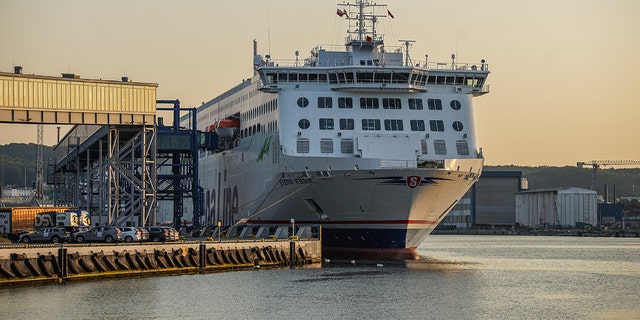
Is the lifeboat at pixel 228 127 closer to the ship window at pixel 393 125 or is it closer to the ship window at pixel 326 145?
the ship window at pixel 326 145

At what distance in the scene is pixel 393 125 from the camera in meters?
68.3

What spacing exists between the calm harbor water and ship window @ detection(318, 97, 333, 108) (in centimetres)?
973

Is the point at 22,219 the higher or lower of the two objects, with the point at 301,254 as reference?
higher

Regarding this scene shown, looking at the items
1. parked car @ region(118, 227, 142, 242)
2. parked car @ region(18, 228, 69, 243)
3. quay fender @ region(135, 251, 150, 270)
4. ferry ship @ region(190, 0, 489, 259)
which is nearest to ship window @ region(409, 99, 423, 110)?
ferry ship @ region(190, 0, 489, 259)

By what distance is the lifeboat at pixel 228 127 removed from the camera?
8431cm

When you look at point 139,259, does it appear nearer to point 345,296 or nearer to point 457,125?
point 345,296

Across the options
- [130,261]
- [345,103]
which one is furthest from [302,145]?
[130,261]

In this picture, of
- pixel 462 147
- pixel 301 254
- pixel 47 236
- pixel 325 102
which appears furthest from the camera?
pixel 462 147

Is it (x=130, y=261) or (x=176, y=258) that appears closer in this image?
(x=130, y=261)

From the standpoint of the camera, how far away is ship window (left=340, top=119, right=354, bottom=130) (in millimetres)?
67688

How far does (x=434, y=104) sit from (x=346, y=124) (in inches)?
234

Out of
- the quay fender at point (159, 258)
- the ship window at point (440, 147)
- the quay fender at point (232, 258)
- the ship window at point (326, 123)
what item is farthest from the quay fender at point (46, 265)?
the ship window at point (440, 147)

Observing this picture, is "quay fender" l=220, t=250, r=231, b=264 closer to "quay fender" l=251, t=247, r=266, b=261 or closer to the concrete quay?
the concrete quay

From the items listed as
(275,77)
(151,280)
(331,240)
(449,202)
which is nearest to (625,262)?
(449,202)
